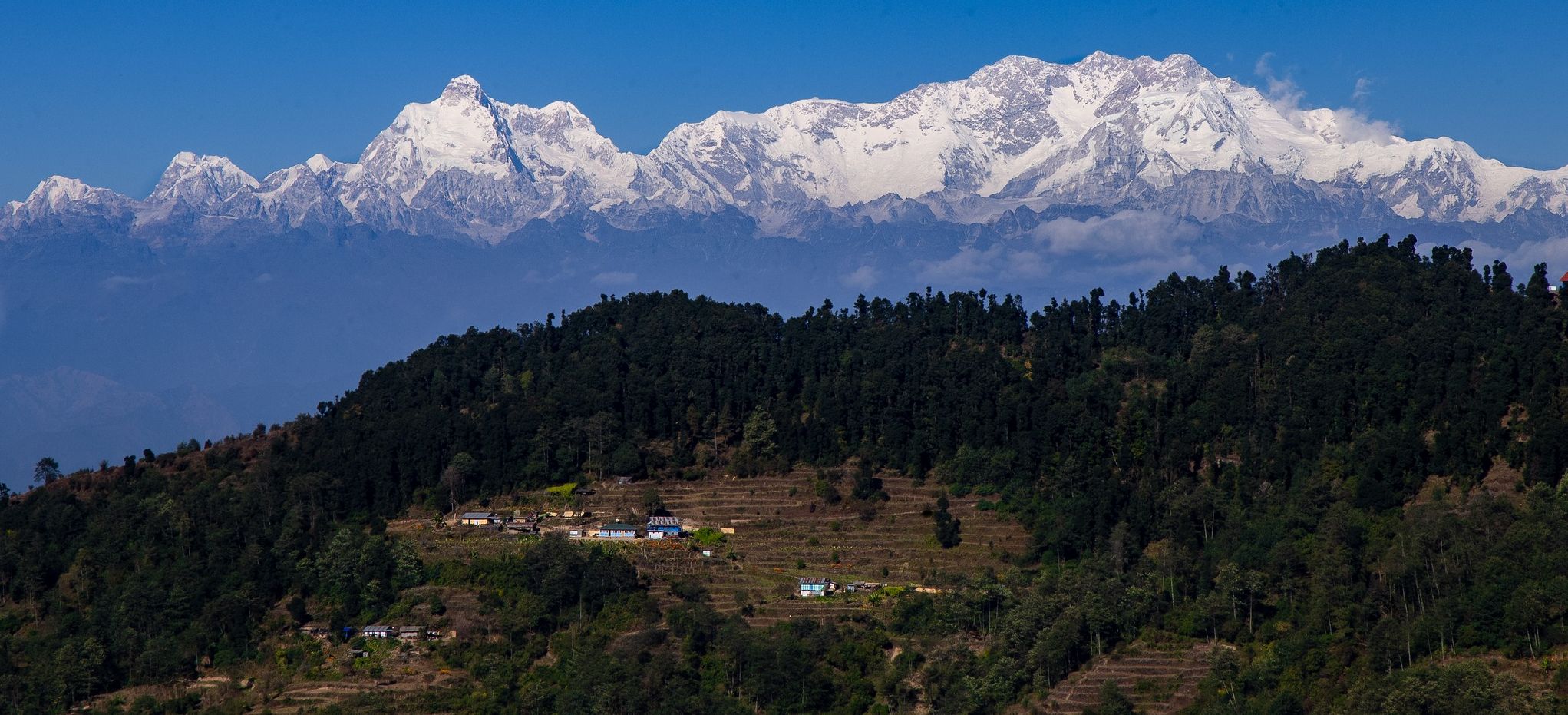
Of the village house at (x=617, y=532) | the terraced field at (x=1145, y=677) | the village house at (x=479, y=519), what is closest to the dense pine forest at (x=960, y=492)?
the terraced field at (x=1145, y=677)

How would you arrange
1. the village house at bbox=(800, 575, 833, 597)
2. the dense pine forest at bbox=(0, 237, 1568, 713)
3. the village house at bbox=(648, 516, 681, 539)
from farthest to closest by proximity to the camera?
the village house at bbox=(648, 516, 681, 539), the village house at bbox=(800, 575, 833, 597), the dense pine forest at bbox=(0, 237, 1568, 713)

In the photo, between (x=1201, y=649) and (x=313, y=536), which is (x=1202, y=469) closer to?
(x=1201, y=649)

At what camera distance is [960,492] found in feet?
242

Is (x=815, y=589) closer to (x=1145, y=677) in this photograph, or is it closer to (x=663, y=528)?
(x=663, y=528)

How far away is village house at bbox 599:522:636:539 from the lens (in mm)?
71312

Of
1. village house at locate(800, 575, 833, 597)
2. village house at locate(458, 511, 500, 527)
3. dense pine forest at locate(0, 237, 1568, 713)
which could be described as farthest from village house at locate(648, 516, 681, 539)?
village house at locate(800, 575, 833, 597)

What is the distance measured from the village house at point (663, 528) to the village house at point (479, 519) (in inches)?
272

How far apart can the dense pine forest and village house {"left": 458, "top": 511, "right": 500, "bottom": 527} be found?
8.30ft

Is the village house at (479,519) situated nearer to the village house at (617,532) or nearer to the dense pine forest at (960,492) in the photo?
the dense pine forest at (960,492)

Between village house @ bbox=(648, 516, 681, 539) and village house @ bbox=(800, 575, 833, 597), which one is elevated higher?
village house @ bbox=(648, 516, 681, 539)

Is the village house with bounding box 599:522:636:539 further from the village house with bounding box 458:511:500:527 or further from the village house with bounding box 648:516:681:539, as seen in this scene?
the village house with bounding box 458:511:500:527

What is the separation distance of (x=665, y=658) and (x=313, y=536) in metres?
21.2

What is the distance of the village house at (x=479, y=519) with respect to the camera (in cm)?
7362

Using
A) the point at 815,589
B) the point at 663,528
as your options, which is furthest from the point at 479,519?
the point at 815,589
